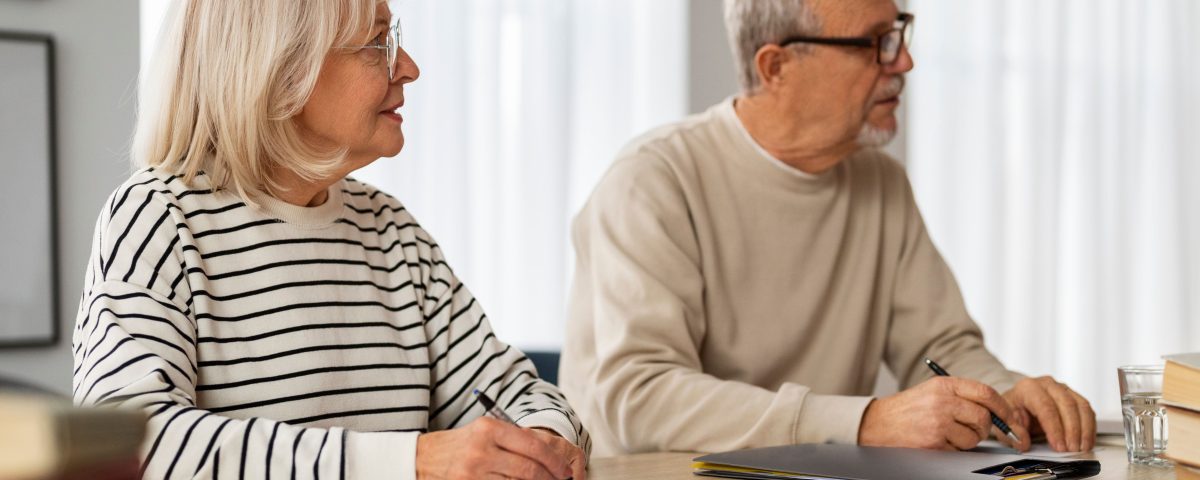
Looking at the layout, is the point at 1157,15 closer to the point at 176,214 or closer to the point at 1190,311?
the point at 1190,311

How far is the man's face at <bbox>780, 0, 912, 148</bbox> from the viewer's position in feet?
6.40

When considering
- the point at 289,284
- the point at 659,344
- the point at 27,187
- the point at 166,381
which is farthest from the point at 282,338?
the point at 27,187

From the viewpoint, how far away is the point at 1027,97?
4316 mm

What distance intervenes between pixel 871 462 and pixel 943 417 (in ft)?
0.61

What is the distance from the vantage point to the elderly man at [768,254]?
1.76 m

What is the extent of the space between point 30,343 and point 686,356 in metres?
1.65

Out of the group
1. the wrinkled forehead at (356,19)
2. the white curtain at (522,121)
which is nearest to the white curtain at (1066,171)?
the white curtain at (522,121)

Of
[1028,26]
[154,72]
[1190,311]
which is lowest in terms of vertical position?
[1190,311]

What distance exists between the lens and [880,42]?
6.44 feet

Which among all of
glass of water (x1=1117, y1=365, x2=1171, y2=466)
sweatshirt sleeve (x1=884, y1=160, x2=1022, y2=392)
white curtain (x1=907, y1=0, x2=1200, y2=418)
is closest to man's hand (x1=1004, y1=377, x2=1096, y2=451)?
glass of water (x1=1117, y1=365, x2=1171, y2=466)

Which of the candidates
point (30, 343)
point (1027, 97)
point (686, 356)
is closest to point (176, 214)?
point (686, 356)

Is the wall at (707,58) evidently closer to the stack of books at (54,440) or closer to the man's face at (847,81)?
the man's face at (847,81)

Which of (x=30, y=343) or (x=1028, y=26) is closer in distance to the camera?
(x=30, y=343)

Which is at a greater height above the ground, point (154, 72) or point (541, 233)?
point (154, 72)
